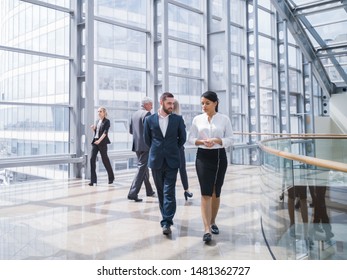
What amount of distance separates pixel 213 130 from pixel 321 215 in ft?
3.92

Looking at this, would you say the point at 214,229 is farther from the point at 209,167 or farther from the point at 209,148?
the point at 209,148

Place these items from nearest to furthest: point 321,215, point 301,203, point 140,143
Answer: point 321,215, point 301,203, point 140,143

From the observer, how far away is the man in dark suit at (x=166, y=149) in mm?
3311

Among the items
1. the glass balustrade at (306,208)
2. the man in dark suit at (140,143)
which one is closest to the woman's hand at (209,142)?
the glass balustrade at (306,208)

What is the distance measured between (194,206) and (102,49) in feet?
15.1

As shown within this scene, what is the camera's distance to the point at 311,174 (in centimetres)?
260

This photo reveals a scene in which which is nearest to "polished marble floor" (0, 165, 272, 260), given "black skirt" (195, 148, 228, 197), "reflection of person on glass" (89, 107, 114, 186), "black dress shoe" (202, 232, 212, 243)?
"black dress shoe" (202, 232, 212, 243)

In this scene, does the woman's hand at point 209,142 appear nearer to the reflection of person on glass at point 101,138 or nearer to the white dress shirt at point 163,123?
the white dress shirt at point 163,123

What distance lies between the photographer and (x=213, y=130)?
3180 mm

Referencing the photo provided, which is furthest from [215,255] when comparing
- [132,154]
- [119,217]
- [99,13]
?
[99,13]

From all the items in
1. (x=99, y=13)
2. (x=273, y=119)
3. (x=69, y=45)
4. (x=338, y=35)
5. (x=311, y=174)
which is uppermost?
(x=338, y=35)

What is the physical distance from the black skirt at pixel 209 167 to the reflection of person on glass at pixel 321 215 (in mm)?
878

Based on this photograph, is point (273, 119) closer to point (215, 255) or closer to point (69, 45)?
point (69, 45)

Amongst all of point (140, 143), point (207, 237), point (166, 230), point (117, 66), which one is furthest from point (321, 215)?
point (117, 66)
